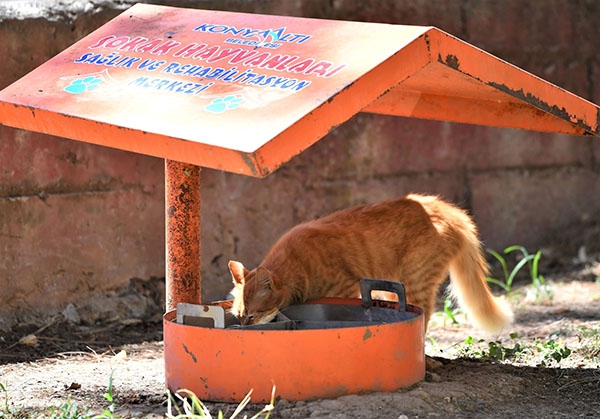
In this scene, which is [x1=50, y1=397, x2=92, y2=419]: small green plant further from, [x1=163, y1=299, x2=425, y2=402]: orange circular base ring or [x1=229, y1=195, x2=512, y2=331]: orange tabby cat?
[x1=229, y1=195, x2=512, y2=331]: orange tabby cat

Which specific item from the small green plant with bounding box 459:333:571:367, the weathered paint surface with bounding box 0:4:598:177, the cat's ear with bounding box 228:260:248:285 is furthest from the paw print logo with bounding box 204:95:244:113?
the small green plant with bounding box 459:333:571:367

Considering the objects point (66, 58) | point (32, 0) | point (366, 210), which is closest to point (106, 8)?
point (32, 0)

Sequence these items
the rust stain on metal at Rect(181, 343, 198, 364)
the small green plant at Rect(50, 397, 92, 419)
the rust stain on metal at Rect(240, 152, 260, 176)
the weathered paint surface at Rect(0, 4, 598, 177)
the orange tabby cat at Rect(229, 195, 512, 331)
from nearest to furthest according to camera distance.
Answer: the rust stain on metal at Rect(240, 152, 260, 176) → the weathered paint surface at Rect(0, 4, 598, 177) → the small green plant at Rect(50, 397, 92, 419) → the rust stain on metal at Rect(181, 343, 198, 364) → the orange tabby cat at Rect(229, 195, 512, 331)

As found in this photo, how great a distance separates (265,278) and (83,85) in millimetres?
1301

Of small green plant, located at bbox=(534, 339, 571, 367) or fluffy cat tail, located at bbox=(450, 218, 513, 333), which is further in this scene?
fluffy cat tail, located at bbox=(450, 218, 513, 333)

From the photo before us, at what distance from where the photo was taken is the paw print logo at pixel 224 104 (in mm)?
3346

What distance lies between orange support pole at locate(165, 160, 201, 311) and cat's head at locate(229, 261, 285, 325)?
323mm

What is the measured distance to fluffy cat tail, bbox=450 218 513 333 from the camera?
16.6ft

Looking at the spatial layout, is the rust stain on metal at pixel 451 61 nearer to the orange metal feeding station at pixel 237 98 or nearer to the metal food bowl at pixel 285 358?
the orange metal feeding station at pixel 237 98

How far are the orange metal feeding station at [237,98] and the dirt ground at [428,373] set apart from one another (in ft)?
0.55

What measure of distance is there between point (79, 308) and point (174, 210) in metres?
1.89

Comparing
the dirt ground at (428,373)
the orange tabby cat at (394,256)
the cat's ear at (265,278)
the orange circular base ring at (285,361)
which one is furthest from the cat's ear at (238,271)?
the orange circular base ring at (285,361)

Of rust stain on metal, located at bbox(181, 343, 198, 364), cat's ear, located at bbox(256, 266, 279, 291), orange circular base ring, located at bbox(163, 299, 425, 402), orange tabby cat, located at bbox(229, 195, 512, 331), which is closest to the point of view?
orange circular base ring, located at bbox(163, 299, 425, 402)

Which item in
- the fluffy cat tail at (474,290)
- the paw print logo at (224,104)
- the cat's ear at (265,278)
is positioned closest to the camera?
the paw print logo at (224,104)
